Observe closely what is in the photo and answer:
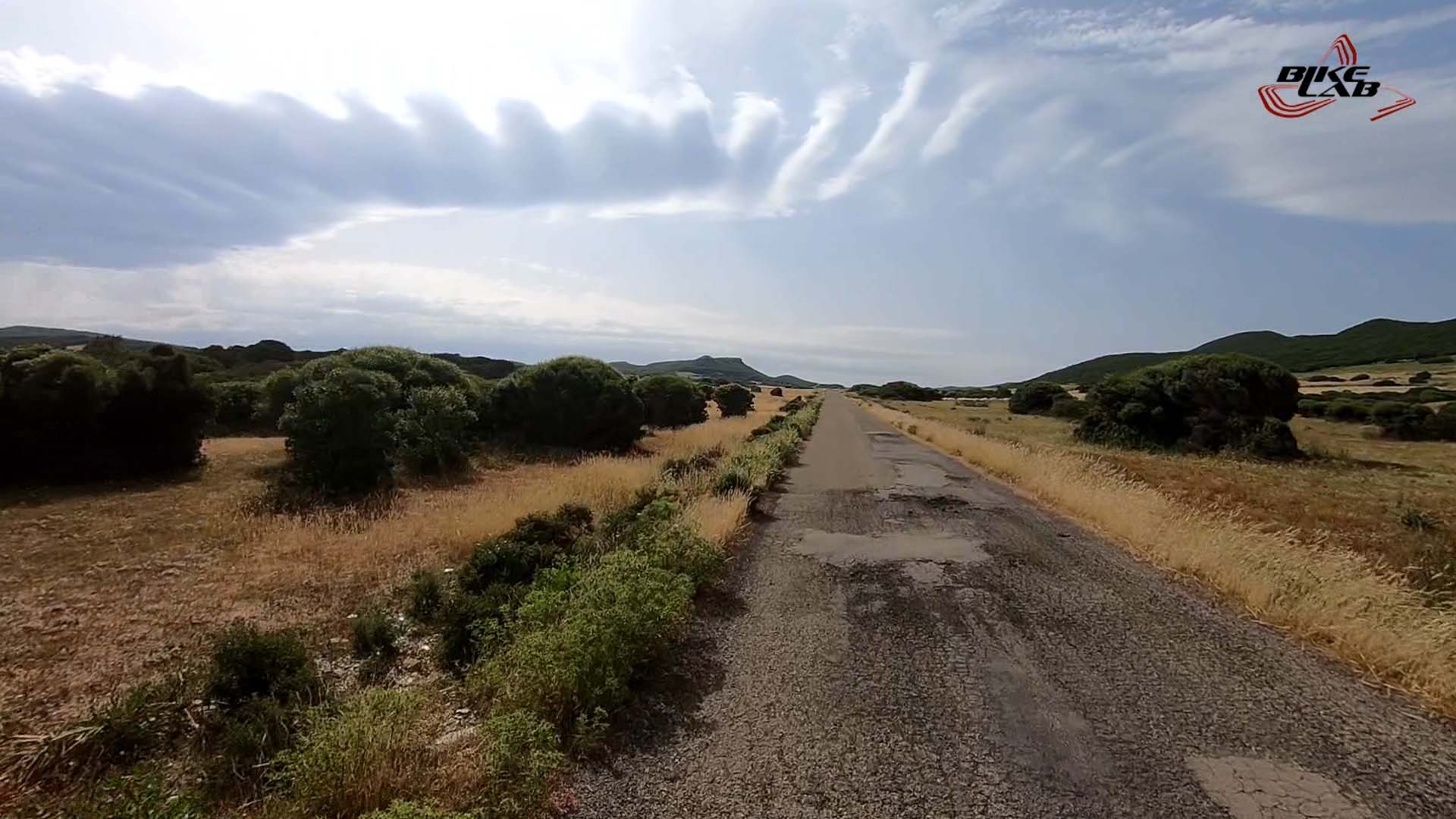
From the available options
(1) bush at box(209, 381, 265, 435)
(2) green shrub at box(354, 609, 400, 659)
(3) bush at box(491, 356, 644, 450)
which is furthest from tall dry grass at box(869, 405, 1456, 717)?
(1) bush at box(209, 381, 265, 435)

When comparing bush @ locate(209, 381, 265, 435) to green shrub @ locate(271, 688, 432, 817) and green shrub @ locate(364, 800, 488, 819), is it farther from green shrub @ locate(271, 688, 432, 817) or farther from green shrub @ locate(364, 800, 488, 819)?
green shrub @ locate(364, 800, 488, 819)

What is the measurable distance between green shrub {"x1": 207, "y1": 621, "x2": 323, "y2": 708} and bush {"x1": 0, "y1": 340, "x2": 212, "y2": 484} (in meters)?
12.4

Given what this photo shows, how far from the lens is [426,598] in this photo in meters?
7.14

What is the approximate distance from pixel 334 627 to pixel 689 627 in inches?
141

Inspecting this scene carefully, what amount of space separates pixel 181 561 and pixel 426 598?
421 cm

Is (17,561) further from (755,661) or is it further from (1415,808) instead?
(1415,808)

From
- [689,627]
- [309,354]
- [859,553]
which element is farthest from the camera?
[309,354]

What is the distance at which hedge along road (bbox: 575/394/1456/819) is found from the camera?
362cm

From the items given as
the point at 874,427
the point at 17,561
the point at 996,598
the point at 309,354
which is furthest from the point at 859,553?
the point at 309,354

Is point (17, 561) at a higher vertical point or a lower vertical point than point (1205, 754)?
lower

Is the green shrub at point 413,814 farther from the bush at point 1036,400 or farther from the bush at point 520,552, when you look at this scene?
the bush at point 1036,400

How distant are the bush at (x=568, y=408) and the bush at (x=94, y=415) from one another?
1021 cm

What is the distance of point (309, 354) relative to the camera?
2564 inches

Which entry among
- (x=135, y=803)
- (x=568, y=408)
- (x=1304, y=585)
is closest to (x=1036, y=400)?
(x=568, y=408)
